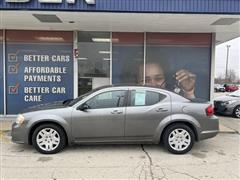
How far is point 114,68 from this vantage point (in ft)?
33.0

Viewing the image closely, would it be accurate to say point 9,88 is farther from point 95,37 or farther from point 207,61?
point 207,61

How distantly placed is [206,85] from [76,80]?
516cm

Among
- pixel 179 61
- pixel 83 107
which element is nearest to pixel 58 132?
pixel 83 107

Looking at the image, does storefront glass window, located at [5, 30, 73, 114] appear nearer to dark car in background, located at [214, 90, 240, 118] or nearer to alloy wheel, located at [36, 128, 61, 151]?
alloy wheel, located at [36, 128, 61, 151]

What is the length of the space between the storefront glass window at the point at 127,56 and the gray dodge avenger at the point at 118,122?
4.34m

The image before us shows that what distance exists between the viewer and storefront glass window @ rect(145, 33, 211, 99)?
10.1m

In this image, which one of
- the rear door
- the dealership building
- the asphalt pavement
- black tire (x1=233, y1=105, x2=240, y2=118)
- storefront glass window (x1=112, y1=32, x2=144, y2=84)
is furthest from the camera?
black tire (x1=233, y1=105, x2=240, y2=118)

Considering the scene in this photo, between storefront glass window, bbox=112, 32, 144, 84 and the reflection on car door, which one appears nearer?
the reflection on car door

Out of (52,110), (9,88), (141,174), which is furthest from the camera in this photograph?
(9,88)

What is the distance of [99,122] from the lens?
5.52 m

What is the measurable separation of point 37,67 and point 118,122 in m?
5.50

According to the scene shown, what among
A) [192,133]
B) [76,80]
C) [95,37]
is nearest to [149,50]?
[95,37]

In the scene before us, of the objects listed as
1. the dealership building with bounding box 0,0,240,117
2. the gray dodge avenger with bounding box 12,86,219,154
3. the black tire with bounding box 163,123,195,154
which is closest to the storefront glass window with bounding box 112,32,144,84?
the dealership building with bounding box 0,0,240,117

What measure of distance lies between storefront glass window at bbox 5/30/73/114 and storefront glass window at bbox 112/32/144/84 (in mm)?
1705
